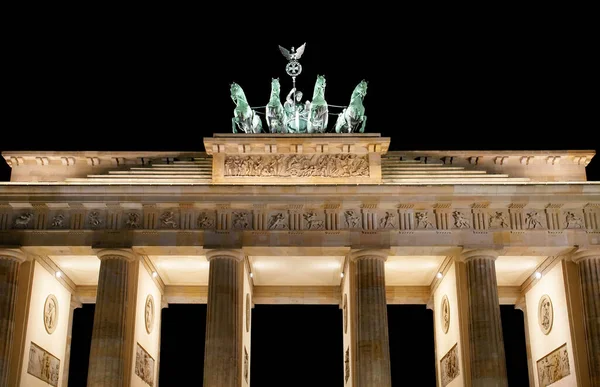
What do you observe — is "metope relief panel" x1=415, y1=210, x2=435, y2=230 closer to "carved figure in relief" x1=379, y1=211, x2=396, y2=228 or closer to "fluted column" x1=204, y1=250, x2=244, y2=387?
"carved figure in relief" x1=379, y1=211, x2=396, y2=228

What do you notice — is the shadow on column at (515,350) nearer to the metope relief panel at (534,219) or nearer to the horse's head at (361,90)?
the metope relief panel at (534,219)

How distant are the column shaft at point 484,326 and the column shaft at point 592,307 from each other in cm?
308

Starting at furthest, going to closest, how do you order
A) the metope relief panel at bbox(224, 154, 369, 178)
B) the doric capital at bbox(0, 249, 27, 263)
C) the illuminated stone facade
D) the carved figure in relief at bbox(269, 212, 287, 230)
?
1. the metope relief panel at bbox(224, 154, 369, 178)
2. the carved figure in relief at bbox(269, 212, 287, 230)
3. the doric capital at bbox(0, 249, 27, 263)
4. the illuminated stone facade

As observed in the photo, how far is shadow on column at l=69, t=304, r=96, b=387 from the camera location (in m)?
41.8

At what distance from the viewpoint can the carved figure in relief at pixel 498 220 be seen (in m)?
28.6

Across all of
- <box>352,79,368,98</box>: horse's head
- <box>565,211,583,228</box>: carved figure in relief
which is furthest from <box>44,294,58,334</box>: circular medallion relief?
<box>565,211,583,228</box>: carved figure in relief

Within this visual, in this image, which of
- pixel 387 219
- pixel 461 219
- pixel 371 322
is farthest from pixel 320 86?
pixel 371 322

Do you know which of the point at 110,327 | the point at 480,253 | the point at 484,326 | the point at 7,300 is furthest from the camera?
the point at 480,253

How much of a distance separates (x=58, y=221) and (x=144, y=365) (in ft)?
22.0

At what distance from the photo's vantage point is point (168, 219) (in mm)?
28609

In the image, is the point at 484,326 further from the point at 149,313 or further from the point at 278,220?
the point at 149,313

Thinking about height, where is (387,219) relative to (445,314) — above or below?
above

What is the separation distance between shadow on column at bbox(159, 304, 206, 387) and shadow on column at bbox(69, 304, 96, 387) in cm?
411

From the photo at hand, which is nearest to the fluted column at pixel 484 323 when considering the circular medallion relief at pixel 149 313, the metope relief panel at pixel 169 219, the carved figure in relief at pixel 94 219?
the metope relief panel at pixel 169 219
